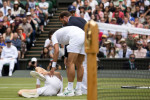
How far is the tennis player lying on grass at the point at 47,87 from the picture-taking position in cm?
1098

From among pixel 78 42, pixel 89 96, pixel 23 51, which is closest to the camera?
pixel 89 96

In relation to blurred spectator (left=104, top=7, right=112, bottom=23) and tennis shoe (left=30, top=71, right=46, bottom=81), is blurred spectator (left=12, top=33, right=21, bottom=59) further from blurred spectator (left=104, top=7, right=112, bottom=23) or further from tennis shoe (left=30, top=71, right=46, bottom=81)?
tennis shoe (left=30, top=71, right=46, bottom=81)

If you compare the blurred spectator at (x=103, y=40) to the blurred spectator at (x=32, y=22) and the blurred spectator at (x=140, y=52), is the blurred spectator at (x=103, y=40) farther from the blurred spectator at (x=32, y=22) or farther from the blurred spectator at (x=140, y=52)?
the blurred spectator at (x=32, y=22)

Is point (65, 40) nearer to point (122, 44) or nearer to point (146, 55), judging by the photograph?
point (122, 44)

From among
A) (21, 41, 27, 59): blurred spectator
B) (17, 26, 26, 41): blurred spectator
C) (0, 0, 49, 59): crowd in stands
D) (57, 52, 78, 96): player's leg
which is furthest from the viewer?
(17, 26, 26, 41): blurred spectator

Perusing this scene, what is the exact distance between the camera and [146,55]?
1720 centimetres

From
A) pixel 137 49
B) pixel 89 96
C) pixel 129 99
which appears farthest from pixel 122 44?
pixel 89 96

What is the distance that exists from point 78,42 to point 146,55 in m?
6.79

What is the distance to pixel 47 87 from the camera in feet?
36.8

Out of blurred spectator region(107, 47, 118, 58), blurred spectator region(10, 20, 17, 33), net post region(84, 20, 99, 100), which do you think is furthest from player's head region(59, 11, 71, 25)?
blurred spectator region(10, 20, 17, 33)

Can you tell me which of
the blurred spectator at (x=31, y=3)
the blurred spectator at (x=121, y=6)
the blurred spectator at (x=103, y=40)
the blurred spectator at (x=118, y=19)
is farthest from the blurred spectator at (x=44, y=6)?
the blurred spectator at (x=103, y=40)

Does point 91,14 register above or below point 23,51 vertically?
above

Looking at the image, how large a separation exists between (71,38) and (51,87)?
4.29 ft

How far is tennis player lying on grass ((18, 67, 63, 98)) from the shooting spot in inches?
432
